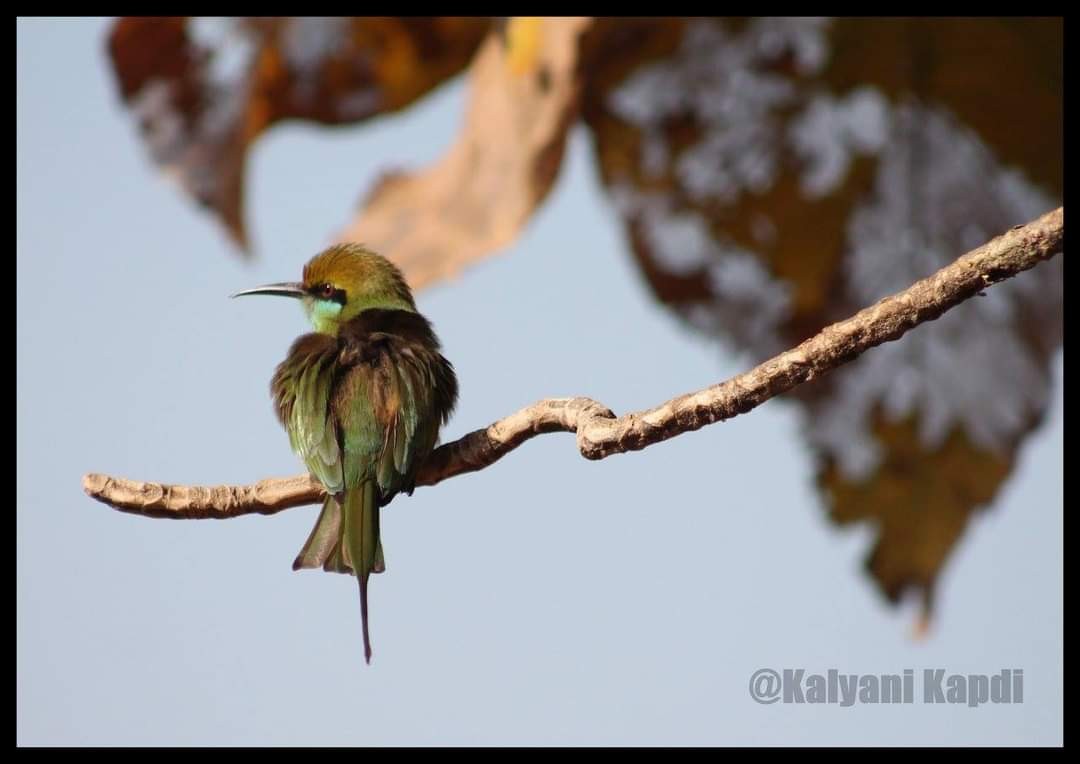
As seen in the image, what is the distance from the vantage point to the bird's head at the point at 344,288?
9.95 feet

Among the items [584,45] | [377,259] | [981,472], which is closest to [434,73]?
[584,45]

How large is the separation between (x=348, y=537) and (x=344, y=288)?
862 millimetres

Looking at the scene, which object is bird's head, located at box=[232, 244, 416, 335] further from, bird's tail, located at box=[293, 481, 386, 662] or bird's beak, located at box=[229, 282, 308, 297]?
bird's tail, located at box=[293, 481, 386, 662]

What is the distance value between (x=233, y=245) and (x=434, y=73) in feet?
1.09

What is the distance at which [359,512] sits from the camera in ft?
7.93

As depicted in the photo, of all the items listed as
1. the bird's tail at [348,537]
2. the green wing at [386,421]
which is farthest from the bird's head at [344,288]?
the bird's tail at [348,537]

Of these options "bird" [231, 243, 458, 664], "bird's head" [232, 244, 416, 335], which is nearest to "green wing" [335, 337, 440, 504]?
"bird" [231, 243, 458, 664]

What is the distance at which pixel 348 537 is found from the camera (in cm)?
237

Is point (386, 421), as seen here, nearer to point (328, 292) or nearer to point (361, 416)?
point (361, 416)

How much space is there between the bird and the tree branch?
0.06m

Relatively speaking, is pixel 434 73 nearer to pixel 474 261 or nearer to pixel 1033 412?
pixel 474 261

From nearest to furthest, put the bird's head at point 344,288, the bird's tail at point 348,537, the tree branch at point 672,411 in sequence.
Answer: the tree branch at point 672,411, the bird's tail at point 348,537, the bird's head at point 344,288

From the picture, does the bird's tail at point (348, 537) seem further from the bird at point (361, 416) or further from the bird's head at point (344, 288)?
the bird's head at point (344, 288)

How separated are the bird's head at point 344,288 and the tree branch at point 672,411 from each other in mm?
726
